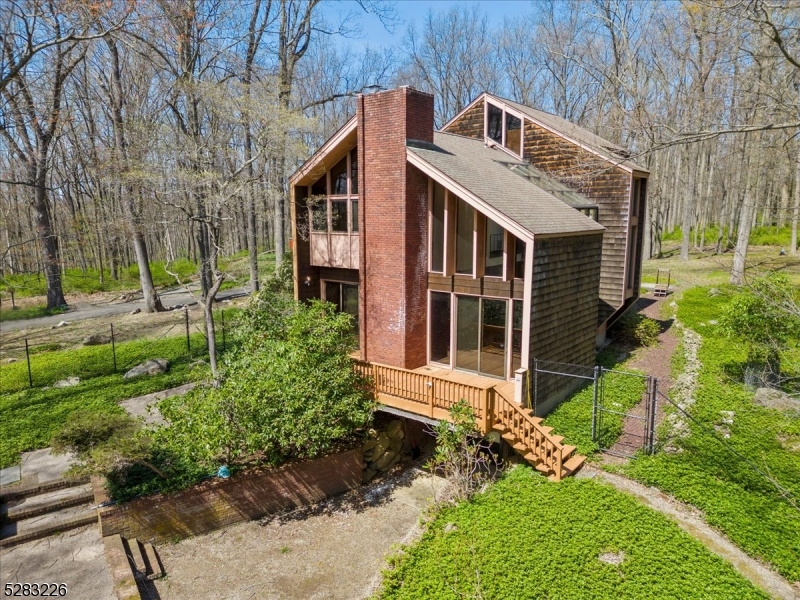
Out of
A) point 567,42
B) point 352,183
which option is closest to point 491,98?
point 352,183

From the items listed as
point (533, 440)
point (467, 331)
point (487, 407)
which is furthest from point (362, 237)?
point (533, 440)

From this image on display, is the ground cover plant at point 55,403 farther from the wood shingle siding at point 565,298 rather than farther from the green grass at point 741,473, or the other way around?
the green grass at point 741,473

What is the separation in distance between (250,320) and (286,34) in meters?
18.8

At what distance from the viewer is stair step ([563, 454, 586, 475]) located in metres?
9.82

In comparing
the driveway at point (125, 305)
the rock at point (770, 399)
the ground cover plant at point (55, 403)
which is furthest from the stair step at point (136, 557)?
the rock at point (770, 399)

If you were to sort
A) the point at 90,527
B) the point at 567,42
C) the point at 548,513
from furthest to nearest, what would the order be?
the point at 567,42, the point at 90,527, the point at 548,513

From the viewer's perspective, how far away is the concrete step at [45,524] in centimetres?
927

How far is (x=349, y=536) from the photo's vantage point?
32.8 ft

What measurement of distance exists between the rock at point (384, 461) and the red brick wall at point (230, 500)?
2.66 ft

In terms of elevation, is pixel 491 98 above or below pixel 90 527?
above

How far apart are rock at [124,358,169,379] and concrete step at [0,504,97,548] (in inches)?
261

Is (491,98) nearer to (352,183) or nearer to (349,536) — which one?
(352,183)

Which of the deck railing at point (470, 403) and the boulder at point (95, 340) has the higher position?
the deck railing at point (470, 403)

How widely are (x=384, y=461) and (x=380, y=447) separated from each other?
15.7 inches
